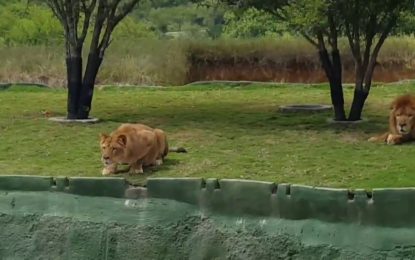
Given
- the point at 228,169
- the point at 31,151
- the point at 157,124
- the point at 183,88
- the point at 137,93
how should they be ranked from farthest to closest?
1. the point at 183,88
2. the point at 137,93
3. the point at 157,124
4. the point at 31,151
5. the point at 228,169

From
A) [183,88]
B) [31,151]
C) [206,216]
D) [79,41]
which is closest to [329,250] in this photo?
[206,216]

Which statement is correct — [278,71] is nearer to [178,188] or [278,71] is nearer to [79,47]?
[79,47]

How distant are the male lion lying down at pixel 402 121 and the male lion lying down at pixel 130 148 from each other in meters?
2.61

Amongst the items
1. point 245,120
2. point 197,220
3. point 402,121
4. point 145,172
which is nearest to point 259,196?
point 197,220

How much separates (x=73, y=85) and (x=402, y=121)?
4.60 meters

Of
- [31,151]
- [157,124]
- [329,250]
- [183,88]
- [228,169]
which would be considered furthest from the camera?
[183,88]

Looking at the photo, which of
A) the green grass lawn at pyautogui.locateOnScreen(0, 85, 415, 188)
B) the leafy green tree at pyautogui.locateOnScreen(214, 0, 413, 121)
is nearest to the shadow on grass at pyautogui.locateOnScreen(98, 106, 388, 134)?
the green grass lawn at pyautogui.locateOnScreen(0, 85, 415, 188)

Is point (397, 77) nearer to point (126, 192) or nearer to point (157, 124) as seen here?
point (157, 124)

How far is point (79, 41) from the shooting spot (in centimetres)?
1216

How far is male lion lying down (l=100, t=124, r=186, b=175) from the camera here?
8.14 m

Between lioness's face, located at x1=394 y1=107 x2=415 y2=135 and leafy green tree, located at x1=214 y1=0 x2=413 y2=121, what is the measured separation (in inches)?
67.7

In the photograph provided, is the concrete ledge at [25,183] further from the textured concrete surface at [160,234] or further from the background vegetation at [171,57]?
the background vegetation at [171,57]

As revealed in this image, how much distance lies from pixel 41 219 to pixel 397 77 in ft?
43.0

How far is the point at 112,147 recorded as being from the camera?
26.7ft
